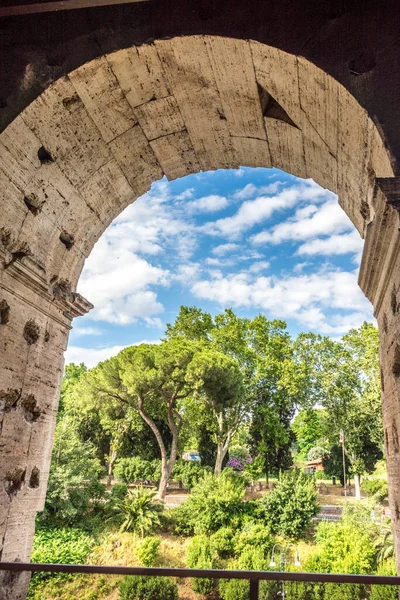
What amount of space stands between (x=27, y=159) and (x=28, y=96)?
1.75ft

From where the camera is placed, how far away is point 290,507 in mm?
16969

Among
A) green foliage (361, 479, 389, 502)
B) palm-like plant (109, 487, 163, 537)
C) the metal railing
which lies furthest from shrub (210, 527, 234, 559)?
the metal railing

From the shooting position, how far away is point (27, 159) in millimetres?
3984

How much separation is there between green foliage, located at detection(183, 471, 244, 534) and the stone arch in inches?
542

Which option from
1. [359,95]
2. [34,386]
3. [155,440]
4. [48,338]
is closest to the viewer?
[359,95]

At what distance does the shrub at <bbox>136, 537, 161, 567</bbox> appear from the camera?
1440 cm

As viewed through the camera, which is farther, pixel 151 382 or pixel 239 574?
pixel 151 382

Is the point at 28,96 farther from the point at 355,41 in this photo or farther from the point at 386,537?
the point at 386,537

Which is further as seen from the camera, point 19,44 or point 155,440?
point 155,440

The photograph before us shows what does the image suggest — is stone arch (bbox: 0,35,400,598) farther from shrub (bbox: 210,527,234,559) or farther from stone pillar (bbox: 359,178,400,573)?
shrub (bbox: 210,527,234,559)

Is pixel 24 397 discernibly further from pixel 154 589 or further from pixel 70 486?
pixel 70 486

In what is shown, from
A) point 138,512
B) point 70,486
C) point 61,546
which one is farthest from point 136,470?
point 61,546

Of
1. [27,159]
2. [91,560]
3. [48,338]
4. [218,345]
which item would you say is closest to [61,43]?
[27,159]

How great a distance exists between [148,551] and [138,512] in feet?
7.11
